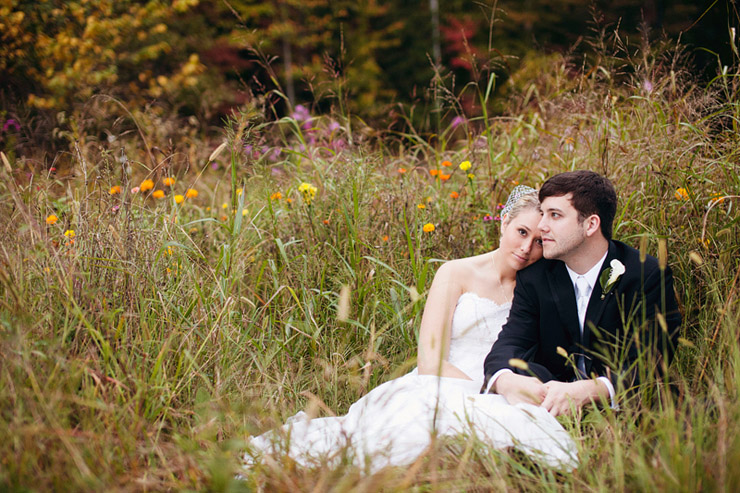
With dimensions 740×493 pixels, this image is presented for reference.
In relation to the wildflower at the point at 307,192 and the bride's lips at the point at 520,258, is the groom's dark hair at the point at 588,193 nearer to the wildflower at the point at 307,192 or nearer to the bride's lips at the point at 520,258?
the bride's lips at the point at 520,258

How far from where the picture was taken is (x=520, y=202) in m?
2.66

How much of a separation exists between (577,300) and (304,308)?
139cm

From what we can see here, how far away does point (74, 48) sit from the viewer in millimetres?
7102

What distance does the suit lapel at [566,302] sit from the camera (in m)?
2.44

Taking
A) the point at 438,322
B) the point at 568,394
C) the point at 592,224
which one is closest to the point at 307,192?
the point at 438,322

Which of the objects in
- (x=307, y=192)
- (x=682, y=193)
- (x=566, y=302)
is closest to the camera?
(x=566, y=302)

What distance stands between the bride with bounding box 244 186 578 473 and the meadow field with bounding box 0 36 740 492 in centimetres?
8

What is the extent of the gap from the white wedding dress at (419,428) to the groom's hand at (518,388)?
0.04m

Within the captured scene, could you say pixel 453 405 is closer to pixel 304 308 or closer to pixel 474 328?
pixel 474 328

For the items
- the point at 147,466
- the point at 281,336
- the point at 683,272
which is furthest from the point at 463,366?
the point at 147,466

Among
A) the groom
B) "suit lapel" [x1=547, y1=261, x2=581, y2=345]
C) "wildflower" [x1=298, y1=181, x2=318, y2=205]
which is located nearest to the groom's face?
the groom

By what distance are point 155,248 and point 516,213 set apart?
5.71ft

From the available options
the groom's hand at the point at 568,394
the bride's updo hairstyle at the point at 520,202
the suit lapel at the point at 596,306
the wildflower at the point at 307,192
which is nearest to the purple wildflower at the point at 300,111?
the wildflower at the point at 307,192

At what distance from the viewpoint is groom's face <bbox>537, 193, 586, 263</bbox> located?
2.40 m
